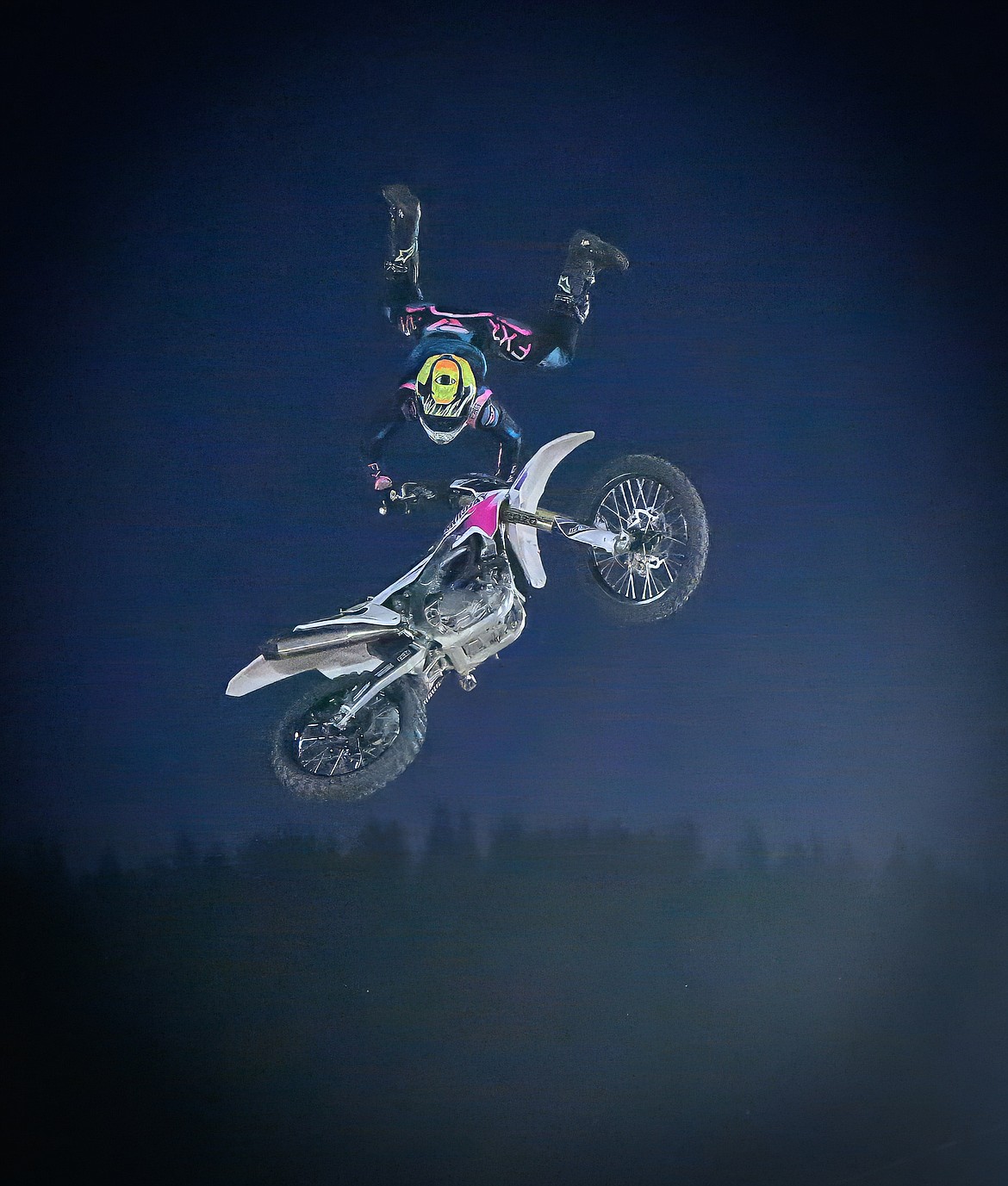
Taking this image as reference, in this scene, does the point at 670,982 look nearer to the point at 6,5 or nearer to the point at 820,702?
the point at 820,702

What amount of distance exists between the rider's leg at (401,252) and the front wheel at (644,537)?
23.3 inches

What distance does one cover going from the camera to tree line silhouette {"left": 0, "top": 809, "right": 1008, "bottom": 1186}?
7.38ft

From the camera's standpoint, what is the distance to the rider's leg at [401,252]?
2271mm

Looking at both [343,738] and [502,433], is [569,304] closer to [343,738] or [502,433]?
[502,433]

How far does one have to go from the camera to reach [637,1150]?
232cm

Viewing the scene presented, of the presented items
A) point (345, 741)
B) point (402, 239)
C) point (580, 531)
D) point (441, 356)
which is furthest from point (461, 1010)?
point (402, 239)

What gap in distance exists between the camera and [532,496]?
7.42 ft

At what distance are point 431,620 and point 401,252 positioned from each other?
2.71ft

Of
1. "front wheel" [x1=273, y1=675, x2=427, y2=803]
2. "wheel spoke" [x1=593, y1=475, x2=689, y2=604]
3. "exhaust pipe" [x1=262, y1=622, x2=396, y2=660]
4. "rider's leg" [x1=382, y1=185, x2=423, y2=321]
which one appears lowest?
"front wheel" [x1=273, y1=675, x2=427, y2=803]

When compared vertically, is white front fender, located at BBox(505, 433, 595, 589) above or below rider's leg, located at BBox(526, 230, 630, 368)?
below

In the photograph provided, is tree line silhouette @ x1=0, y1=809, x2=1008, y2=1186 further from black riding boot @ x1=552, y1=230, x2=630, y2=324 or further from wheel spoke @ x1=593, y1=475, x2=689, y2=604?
black riding boot @ x1=552, y1=230, x2=630, y2=324

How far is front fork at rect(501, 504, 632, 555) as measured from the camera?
2.26 metres

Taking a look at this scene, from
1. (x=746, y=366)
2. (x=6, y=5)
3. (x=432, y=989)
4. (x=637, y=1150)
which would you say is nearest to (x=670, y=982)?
(x=637, y=1150)

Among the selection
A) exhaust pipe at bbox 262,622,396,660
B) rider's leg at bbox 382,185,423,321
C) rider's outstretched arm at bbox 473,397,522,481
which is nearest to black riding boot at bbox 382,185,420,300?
rider's leg at bbox 382,185,423,321
